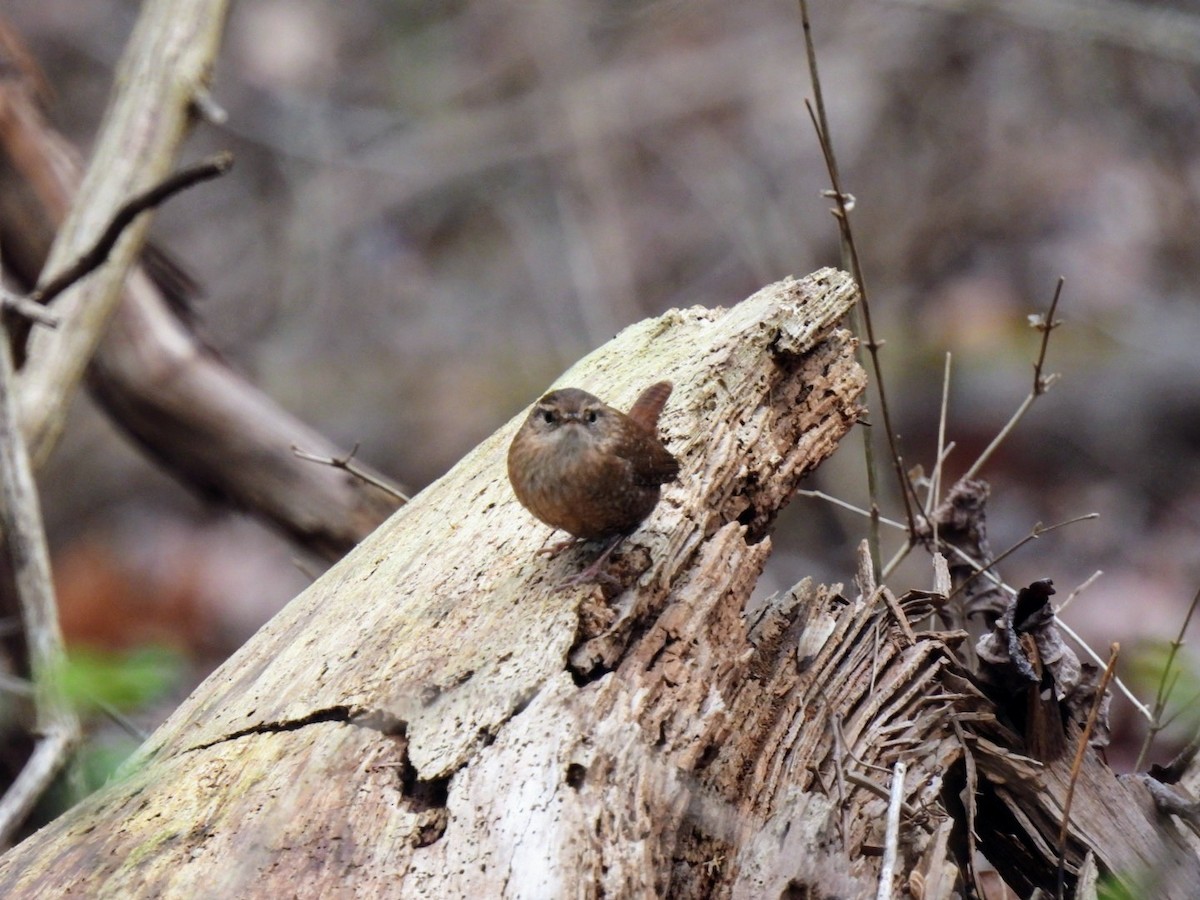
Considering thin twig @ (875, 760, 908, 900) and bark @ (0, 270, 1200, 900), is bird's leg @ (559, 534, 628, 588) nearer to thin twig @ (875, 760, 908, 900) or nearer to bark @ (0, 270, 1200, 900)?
bark @ (0, 270, 1200, 900)

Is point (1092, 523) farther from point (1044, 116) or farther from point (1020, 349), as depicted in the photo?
point (1044, 116)

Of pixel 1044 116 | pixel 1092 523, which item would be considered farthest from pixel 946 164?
pixel 1092 523

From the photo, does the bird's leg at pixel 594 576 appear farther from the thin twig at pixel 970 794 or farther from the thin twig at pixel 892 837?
the thin twig at pixel 970 794

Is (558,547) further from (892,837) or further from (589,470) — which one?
(892,837)

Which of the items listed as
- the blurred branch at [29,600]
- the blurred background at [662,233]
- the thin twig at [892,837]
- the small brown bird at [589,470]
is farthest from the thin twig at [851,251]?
the blurred background at [662,233]

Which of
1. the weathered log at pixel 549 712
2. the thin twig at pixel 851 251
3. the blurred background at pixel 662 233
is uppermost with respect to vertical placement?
the blurred background at pixel 662 233
